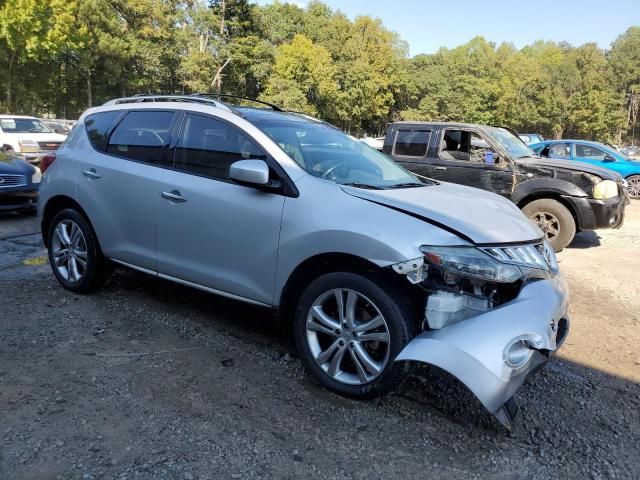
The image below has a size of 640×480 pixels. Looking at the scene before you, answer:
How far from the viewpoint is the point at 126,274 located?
5.39 meters

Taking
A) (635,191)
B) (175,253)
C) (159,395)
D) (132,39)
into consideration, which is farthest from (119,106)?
(132,39)

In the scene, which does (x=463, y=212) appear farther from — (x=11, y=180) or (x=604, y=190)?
(x=11, y=180)

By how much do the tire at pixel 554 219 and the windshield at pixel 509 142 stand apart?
89 cm

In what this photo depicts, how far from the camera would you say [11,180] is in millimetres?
8102

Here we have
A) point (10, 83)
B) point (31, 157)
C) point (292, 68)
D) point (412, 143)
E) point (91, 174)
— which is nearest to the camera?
point (91, 174)

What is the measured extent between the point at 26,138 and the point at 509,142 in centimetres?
1232

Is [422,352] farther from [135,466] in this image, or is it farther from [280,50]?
[280,50]

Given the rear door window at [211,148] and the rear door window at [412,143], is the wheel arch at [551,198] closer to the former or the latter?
the rear door window at [412,143]

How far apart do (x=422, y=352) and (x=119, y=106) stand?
3439 mm

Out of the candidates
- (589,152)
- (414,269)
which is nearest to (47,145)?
(414,269)

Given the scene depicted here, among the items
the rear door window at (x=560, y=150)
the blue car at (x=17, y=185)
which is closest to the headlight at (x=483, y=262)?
the blue car at (x=17, y=185)

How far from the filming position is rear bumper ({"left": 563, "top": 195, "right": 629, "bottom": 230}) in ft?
23.8

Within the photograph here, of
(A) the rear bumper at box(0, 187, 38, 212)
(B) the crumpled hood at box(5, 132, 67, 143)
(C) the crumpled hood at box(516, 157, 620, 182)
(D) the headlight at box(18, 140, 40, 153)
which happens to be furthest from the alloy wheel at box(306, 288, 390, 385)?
(D) the headlight at box(18, 140, 40, 153)

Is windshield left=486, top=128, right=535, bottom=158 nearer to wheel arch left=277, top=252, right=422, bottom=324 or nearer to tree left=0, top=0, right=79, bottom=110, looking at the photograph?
wheel arch left=277, top=252, right=422, bottom=324
